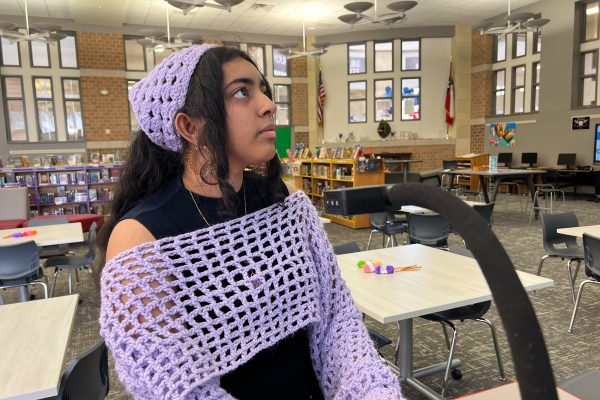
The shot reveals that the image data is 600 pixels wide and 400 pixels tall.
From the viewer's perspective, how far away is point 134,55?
41.8ft

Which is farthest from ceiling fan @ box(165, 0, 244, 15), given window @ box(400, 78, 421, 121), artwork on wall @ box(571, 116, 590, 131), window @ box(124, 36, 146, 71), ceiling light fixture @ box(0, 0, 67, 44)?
artwork on wall @ box(571, 116, 590, 131)

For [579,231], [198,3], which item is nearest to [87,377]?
[579,231]

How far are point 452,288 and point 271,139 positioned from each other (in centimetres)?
161

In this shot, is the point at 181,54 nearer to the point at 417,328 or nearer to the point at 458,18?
the point at 417,328

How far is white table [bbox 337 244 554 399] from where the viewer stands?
2045mm

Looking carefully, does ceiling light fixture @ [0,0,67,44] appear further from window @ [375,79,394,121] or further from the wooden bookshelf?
window @ [375,79,394,121]

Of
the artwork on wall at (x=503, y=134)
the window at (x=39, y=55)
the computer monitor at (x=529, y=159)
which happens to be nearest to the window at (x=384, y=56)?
the artwork on wall at (x=503, y=134)

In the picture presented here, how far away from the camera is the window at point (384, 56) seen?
14.2 meters

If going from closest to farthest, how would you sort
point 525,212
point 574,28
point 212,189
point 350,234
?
Answer: point 212,189 < point 350,234 < point 525,212 < point 574,28

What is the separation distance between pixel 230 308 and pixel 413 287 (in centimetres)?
154

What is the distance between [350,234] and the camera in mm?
7379

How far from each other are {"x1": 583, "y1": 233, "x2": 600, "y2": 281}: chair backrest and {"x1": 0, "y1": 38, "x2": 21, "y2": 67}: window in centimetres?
1300

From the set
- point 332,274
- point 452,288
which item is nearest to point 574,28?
point 452,288

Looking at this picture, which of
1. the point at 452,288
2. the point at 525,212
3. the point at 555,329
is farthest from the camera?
the point at 525,212
